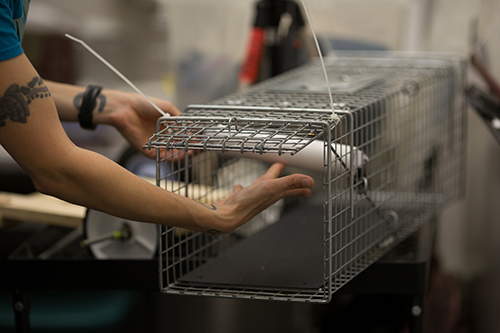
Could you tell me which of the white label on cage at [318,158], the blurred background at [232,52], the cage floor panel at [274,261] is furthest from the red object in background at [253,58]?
the white label on cage at [318,158]

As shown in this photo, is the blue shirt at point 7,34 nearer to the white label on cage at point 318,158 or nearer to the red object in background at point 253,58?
the white label on cage at point 318,158

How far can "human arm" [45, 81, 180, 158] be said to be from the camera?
0.89m

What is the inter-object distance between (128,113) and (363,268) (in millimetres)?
458

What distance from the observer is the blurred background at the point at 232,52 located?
4.73 ft

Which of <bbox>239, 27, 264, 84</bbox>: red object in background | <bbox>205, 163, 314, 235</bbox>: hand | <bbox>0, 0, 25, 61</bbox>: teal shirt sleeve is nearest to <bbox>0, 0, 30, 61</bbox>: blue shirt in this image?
<bbox>0, 0, 25, 61</bbox>: teal shirt sleeve

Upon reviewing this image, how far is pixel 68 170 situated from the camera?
59 cm

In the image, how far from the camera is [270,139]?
2.05 ft

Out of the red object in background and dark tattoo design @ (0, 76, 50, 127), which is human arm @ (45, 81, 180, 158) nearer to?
dark tattoo design @ (0, 76, 50, 127)

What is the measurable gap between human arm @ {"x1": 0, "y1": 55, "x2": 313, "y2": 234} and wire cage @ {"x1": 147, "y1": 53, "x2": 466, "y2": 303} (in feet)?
0.23

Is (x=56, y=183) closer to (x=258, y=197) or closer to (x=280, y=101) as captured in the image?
(x=258, y=197)

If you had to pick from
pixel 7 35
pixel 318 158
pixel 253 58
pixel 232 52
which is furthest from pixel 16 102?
pixel 232 52

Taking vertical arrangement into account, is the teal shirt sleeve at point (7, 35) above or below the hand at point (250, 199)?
above

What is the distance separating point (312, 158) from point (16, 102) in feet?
1.27

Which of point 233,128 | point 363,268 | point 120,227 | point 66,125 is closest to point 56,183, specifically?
point 233,128
